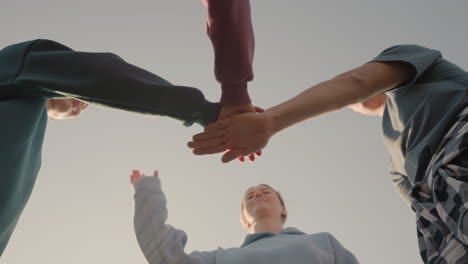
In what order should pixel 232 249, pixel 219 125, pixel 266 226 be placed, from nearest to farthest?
pixel 219 125 < pixel 232 249 < pixel 266 226

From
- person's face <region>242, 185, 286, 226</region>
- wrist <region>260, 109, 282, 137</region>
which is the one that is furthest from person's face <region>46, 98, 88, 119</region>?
person's face <region>242, 185, 286, 226</region>

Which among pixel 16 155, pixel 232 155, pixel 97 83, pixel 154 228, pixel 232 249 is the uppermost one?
pixel 97 83

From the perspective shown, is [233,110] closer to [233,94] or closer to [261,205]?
[233,94]

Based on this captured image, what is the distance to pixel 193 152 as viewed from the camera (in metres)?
1.44

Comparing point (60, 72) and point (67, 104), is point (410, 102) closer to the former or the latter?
point (60, 72)

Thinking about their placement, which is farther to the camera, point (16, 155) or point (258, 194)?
point (258, 194)

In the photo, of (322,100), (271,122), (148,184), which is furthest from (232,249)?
(322,100)

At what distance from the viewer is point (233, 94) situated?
4.79 feet

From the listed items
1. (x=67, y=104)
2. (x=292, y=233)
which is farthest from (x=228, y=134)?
(x=292, y=233)

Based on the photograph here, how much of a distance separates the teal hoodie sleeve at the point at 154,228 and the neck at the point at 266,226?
26.5 inches

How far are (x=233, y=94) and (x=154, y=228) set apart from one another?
2.11ft

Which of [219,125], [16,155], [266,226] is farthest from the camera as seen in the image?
[266,226]

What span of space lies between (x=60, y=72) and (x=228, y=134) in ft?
1.82

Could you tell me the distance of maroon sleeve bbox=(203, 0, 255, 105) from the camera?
1392mm
